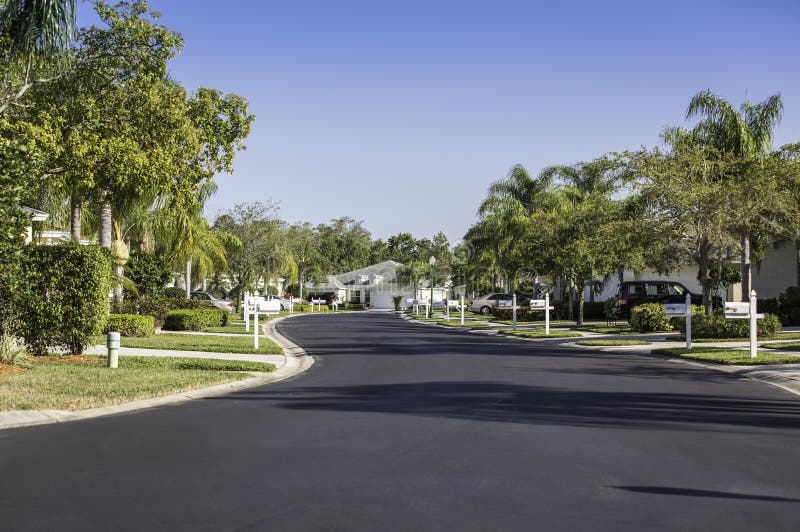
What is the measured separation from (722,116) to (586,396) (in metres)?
24.8

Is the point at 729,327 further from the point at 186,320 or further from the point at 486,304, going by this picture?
the point at 486,304

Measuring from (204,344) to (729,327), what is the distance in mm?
15731

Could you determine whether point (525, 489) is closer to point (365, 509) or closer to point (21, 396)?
point (365, 509)

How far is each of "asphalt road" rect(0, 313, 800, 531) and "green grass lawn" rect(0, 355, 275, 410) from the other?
118 cm

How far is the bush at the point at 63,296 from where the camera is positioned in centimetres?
1752

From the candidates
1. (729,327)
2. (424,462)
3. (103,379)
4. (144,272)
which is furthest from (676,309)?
(144,272)

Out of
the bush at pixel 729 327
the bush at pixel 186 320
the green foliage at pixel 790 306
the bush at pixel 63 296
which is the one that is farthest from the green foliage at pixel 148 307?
the green foliage at pixel 790 306

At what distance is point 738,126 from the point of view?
3309cm

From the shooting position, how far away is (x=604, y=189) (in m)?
51.6

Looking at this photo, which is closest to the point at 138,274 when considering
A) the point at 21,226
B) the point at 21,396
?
the point at 21,226

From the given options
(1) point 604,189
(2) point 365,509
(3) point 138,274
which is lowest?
(2) point 365,509

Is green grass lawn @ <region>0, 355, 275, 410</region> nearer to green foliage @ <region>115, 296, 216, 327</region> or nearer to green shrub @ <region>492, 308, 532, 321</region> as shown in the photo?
green foliage @ <region>115, 296, 216, 327</region>

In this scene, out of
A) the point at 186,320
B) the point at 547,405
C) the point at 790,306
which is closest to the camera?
the point at 547,405

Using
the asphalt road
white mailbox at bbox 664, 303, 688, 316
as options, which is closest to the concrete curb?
the asphalt road
